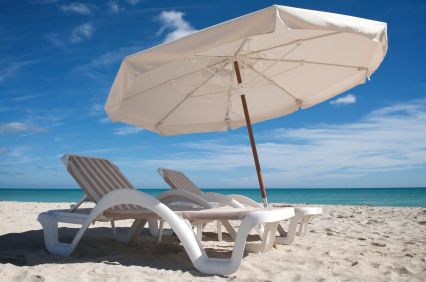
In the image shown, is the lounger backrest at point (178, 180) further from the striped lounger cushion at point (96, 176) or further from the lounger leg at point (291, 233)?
the lounger leg at point (291, 233)

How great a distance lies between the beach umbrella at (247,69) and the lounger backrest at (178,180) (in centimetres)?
69

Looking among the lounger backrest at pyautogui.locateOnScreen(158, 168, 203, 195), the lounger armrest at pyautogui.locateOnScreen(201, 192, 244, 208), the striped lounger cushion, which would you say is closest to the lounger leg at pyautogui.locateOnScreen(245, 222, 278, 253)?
the lounger armrest at pyautogui.locateOnScreen(201, 192, 244, 208)

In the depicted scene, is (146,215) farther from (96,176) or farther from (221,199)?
(221,199)

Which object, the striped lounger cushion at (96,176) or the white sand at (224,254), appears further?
the striped lounger cushion at (96,176)

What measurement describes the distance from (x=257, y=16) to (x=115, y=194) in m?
2.11

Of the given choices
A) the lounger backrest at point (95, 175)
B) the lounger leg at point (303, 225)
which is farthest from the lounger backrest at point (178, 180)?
the lounger leg at point (303, 225)

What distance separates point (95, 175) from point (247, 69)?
8.35 ft

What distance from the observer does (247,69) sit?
5.50 meters

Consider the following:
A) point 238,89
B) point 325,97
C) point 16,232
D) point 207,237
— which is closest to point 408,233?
point 325,97

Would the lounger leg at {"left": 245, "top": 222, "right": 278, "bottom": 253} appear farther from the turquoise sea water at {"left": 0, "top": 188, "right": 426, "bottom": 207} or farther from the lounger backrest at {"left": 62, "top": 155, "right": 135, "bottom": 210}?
the turquoise sea water at {"left": 0, "top": 188, "right": 426, "bottom": 207}

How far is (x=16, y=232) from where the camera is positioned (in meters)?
5.70

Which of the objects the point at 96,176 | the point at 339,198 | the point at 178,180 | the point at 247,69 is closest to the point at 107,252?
the point at 96,176

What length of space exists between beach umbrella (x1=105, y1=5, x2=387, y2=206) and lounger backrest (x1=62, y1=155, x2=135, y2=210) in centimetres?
70

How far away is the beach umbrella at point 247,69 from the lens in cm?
338
